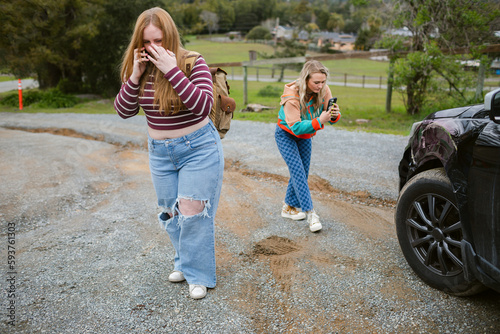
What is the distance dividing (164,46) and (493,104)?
1.98 m

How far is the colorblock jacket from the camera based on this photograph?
3865 mm

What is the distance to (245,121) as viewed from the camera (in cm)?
1147

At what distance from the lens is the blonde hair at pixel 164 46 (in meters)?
2.61

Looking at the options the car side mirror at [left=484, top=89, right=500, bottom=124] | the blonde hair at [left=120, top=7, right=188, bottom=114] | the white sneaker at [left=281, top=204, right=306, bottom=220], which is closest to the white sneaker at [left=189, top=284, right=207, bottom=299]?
the blonde hair at [left=120, top=7, right=188, bottom=114]

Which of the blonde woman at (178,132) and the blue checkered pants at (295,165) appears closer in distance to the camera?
the blonde woman at (178,132)

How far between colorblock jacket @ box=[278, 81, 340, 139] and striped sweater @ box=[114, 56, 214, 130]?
1320mm

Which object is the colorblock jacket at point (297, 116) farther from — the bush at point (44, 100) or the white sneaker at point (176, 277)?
the bush at point (44, 100)

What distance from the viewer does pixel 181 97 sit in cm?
256

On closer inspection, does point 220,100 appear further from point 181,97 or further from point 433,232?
point 433,232

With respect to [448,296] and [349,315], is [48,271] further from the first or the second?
[448,296]

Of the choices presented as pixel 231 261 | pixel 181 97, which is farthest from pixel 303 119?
pixel 181 97

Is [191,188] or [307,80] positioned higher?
[307,80]

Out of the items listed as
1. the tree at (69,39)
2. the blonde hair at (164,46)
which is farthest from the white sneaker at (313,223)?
the tree at (69,39)

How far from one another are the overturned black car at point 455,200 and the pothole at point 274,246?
105 cm
